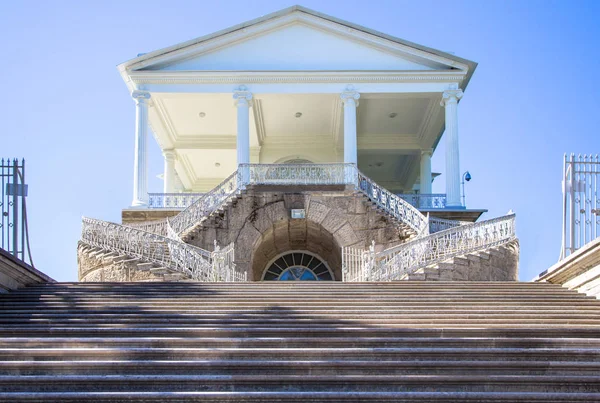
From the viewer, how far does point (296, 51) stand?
29578 millimetres

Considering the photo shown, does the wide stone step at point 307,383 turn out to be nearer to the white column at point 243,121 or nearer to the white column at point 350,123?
the white column at point 243,121

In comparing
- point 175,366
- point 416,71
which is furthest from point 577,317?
point 416,71

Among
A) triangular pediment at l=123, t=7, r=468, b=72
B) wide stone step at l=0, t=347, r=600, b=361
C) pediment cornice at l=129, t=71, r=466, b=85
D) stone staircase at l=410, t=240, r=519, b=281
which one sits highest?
triangular pediment at l=123, t=7, r=468, b=72

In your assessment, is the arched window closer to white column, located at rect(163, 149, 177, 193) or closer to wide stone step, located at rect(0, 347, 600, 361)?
white column, located at rect(163, 149, 177, 193)

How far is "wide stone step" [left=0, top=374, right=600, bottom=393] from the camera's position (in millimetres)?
7117

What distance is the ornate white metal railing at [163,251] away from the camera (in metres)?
17.8

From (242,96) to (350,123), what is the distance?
3.75 metres

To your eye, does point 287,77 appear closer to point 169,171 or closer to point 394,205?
point 169,171

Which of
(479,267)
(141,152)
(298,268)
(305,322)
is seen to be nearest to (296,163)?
(298,268)

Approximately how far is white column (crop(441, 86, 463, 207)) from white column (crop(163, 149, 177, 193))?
1101 cm

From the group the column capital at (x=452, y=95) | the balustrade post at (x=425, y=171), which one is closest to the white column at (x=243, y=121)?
the column capital at (x=452, y=95)

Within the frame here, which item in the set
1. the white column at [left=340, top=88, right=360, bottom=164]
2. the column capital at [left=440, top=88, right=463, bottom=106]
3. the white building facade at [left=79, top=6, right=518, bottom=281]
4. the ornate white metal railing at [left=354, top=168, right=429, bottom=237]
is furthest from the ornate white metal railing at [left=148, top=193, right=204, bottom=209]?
the column capital at [left=440, top=88, right=463, bottom=106]

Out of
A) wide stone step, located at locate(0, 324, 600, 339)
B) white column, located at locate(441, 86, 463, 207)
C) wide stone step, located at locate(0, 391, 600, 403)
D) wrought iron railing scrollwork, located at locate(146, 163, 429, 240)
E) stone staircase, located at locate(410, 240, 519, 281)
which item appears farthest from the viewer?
white column, located at locate(441, 86, 463, 207)

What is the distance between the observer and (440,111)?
30969 mm
